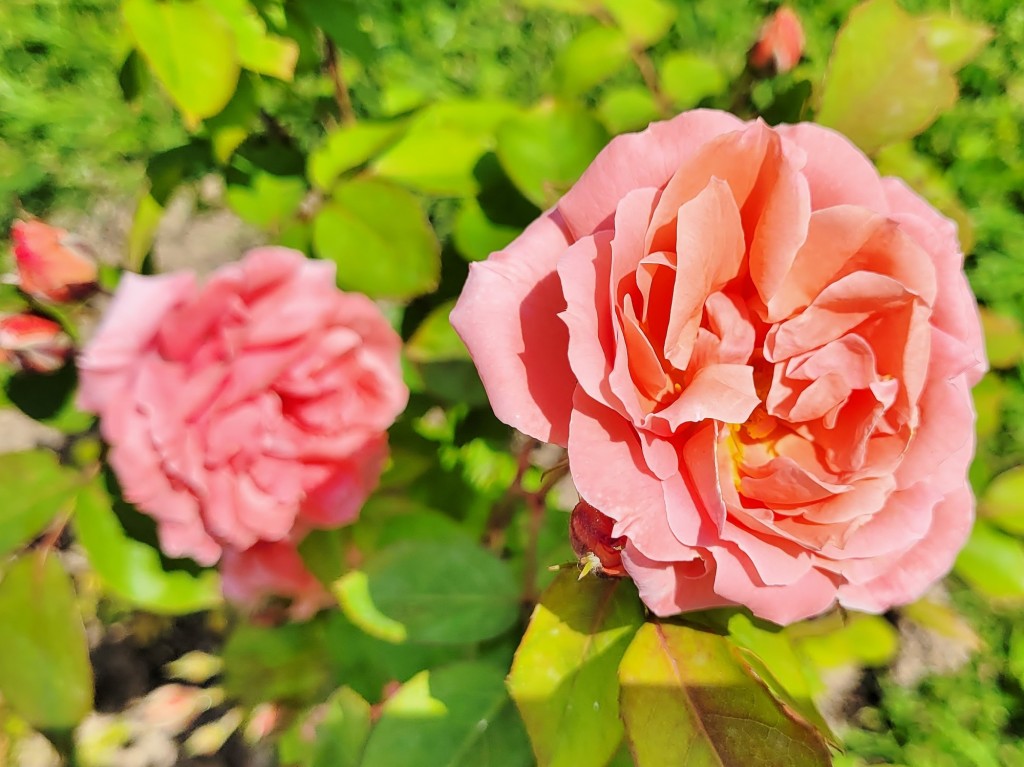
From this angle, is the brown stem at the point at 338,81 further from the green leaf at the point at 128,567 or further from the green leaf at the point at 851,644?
the green leaf at the point at 851,644

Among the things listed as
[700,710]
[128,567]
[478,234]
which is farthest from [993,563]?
[128,567]

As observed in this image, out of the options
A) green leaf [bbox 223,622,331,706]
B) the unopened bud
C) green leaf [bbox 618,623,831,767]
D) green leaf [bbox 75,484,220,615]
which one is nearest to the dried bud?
the unopened bud

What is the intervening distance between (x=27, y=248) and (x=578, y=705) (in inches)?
25.4

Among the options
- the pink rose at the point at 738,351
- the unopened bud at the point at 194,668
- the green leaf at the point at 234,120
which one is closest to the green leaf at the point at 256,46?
the green leaf at the point at 234,120

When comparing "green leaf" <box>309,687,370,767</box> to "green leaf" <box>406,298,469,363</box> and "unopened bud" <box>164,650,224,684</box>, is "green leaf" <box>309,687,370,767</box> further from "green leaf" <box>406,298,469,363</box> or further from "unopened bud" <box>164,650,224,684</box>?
"unopened bud" <box>164,650,224,684</box>

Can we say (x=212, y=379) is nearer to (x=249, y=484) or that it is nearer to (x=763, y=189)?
(x=249, y=484)

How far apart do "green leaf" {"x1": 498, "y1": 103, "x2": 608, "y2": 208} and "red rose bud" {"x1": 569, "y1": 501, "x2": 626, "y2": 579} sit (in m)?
0.39

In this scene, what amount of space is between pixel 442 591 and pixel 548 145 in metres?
0.48

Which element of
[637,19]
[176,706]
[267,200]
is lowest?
[176,706]

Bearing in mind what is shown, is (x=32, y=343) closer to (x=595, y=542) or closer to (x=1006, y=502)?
(x=595, y=542)

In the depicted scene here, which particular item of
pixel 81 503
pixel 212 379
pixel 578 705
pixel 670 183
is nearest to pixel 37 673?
pixel 81 503

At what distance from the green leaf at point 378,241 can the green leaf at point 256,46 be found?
14cm

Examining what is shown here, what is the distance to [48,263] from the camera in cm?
72

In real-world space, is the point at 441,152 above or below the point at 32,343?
above
